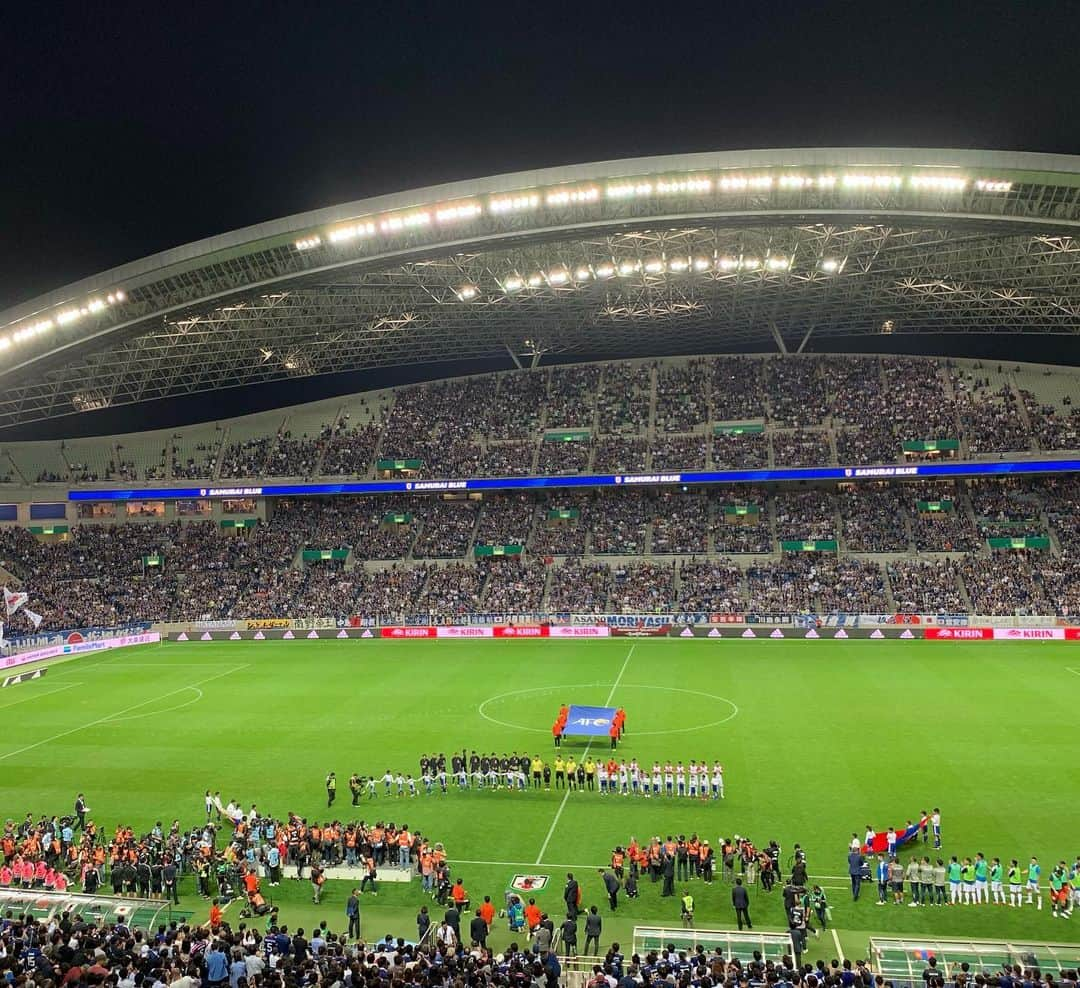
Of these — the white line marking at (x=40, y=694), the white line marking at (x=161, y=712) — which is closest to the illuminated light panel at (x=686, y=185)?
the white line marking at (x=161, y=712)

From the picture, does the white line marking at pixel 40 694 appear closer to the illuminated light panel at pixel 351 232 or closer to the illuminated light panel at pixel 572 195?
the illuminated light panel at pixel 351 232

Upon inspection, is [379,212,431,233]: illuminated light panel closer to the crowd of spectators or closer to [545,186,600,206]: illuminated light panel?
[545,186,600,206]: illuminated light panel

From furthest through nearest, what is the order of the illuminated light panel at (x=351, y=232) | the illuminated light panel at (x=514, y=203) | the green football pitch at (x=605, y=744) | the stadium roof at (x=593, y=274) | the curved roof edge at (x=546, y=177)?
the illuminated light panel at (x=351, y=232)
the illuminated light panel at (x=514, y=203)
the stadium roof at (x=593, y=274)
the curved roof edge at (x=546, y=177)
the green football pitch at (x=605, y=744)

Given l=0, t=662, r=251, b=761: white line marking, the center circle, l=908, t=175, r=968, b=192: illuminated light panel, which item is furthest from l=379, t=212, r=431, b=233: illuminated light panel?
l=0, t=662, r=251, b=761: white line marking

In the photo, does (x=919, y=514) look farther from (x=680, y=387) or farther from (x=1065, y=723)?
(x=1065, y=723)

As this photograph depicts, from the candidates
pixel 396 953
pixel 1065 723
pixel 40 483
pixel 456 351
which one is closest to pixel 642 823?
pixel 396 953

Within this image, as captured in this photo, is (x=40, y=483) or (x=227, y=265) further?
(x=40, y=483)
